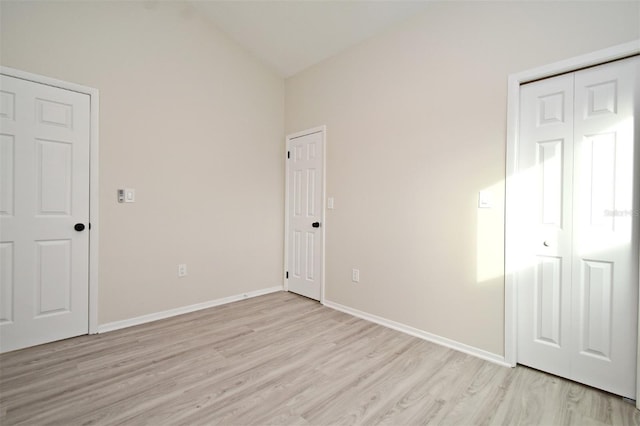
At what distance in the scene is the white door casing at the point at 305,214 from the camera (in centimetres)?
368

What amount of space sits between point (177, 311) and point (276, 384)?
1.78 metres

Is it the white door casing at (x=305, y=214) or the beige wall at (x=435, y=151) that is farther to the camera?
the white door casing at (x=305, y=214)

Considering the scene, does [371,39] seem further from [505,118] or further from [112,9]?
[112,9]

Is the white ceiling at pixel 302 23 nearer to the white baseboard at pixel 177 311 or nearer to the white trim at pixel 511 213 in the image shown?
the white trim at pixel 511 213

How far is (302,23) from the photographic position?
3195mm

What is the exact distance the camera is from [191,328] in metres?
2.86

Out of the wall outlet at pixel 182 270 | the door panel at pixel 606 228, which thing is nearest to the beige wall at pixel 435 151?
the door panel at pixel 606 228

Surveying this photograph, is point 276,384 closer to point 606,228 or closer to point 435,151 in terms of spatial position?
point 435,151

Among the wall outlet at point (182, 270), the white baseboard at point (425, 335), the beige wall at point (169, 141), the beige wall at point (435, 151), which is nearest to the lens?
the beige wall at point (435, 151)

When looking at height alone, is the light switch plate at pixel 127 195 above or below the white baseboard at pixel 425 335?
above

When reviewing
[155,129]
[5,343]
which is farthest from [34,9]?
[5,343]

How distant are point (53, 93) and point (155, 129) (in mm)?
794

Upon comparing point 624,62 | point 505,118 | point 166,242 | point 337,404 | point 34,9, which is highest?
point 34,9

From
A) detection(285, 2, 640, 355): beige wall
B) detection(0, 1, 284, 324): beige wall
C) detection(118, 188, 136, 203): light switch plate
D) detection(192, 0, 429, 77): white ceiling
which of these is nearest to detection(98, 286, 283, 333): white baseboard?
detection(0, 1, 284, 324): beige wall
